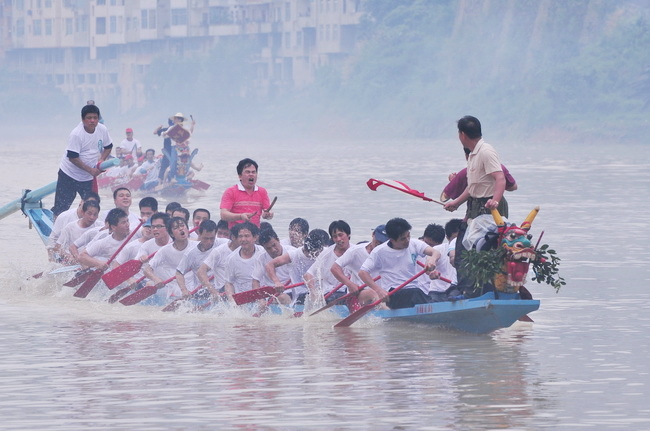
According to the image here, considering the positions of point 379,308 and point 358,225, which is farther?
point 358,225

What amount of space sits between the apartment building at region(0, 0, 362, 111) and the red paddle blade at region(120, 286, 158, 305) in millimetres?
80681

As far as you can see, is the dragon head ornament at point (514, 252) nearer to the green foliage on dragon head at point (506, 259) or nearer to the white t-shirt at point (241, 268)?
the green foliage on dragon head at point (506, 259)

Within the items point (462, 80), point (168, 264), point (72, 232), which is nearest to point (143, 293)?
point (168, 264)

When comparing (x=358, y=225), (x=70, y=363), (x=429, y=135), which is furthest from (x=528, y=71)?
(x=70, y=363)

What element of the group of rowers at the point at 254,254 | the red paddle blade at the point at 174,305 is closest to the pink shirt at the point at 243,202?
the group of rowers at the point at 254,254

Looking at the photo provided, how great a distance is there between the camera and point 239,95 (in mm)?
102125

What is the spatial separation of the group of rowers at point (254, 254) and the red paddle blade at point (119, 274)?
0.11m

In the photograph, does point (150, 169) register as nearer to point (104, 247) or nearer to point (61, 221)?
point (61, 221)

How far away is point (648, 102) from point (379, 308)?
5129cm

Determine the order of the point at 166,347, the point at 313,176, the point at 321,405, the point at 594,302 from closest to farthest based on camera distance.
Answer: the point at 321,405 → the point at 166,347 → the point at 594,302 → the point at 313,176

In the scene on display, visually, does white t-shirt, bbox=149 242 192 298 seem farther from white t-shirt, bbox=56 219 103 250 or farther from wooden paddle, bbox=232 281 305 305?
white t-shirt, bbox=56 219 103 250

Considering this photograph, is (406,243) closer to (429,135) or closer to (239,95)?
(429,135)

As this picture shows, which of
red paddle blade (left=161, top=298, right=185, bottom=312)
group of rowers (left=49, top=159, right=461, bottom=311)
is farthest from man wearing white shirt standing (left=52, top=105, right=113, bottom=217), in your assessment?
red paddle blade (left=161, top=298, right=185, bottom=312)

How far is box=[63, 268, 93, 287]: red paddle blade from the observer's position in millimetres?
15457
